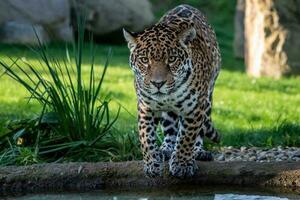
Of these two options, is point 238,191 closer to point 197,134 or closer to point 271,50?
point 197,134

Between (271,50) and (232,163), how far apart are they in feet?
36.4

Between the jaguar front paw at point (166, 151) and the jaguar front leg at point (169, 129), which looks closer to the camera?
the jaguar front paw at point (166, 151)

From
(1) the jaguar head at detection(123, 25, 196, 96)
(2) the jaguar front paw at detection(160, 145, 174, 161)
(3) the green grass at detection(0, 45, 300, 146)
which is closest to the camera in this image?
(1) the jaguar head at detection(123, 25, 196, 96)

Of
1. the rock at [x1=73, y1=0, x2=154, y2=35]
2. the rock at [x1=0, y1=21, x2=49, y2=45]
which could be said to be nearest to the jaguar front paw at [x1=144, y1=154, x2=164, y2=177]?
the rock at [x1=0, y1=21, x2=49, y2=45]

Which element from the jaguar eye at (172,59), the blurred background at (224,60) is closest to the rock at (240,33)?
the blurred background at (224,60)

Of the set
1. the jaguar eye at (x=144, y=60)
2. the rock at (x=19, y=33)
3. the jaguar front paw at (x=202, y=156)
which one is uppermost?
the jaguar eye at (x=144, y=60)

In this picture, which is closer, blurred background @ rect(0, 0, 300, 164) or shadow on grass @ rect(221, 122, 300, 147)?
shadow on grass @ rect(221, 122, 300, 147)

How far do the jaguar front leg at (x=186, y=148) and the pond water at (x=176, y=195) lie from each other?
0.18 m

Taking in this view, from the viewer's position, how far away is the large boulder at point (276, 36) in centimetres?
1866

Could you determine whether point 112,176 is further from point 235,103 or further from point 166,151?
point 235,103

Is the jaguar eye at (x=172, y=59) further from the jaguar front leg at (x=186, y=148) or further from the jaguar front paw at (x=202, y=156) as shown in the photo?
the jaguar front paw at (x=202, y=156)

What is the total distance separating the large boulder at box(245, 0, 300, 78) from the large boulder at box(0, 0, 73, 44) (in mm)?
4861

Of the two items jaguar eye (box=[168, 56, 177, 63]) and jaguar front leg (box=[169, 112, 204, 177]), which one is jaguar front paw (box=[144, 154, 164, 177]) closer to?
jaguar front leg (box=[169, 112, 204, 177])

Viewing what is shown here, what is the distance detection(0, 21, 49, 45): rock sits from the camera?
20.9 m
